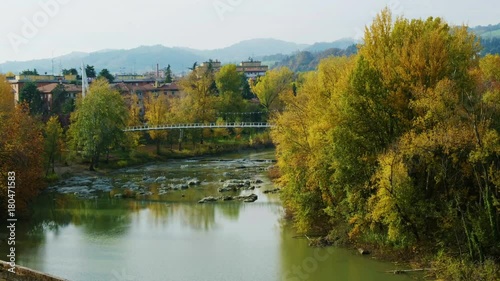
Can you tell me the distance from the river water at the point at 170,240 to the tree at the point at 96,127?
503 cm

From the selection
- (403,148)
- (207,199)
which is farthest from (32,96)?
(403,148)

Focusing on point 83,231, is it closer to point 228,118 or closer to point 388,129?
point 388,129

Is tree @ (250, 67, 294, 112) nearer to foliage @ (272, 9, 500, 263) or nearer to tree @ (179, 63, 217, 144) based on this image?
tree @ (179, 63, 217, 144)

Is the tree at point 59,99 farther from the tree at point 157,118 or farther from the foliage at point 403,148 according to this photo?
the foliage at point 403,148

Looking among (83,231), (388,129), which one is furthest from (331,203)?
(83,231)

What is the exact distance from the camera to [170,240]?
21984 millimetres

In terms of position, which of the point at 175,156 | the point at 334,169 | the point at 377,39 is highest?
the point at 377,39

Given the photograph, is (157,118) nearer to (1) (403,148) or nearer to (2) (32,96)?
(2) (32,96)

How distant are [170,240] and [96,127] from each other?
19747 mm

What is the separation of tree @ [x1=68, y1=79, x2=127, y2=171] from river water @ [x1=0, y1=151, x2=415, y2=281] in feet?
16.5

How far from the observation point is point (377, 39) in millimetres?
20516

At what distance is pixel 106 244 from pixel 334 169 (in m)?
8.52

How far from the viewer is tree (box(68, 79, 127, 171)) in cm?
3950

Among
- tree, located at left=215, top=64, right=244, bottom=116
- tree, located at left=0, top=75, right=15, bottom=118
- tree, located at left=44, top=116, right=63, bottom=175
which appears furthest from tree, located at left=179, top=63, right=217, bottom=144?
tree, located at left=0, top=75, right=15, bottom=118
